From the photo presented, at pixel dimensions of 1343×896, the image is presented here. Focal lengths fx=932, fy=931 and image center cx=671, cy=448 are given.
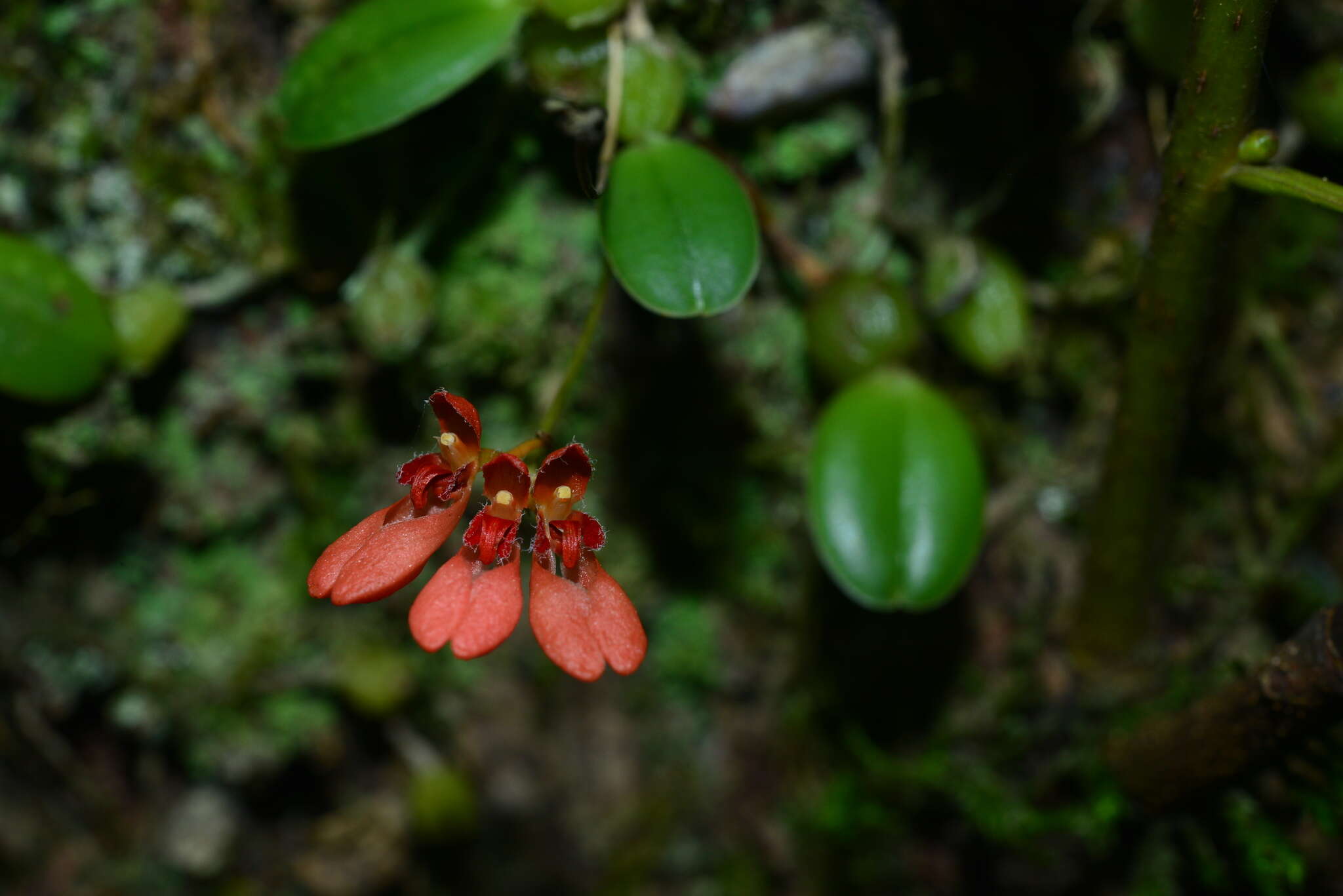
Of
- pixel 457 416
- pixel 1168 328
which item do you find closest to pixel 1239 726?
pixel 1168 328

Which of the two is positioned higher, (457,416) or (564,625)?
(457,416)

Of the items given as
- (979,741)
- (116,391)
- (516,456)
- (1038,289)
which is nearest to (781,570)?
(979,741)

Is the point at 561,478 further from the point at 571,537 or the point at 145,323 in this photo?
the point at 145,323

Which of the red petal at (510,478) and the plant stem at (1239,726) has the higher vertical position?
the red petal at (510,478)

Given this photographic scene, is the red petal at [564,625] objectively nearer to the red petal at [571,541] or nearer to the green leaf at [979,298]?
the red petal at [571,541]

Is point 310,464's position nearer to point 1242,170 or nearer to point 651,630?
point 651,630

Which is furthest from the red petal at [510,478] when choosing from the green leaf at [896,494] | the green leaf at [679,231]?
the green leaf at [896,494]
